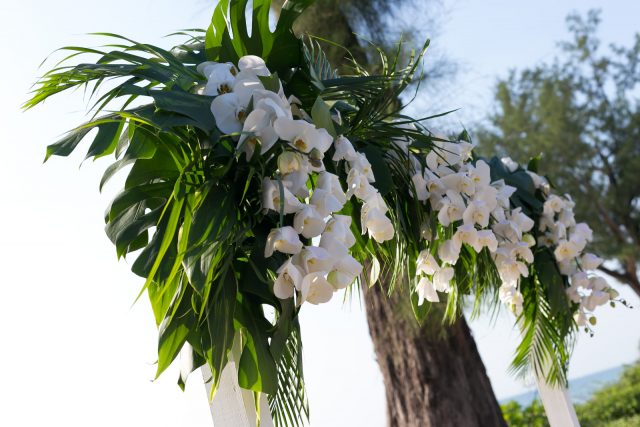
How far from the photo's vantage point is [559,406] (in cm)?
248

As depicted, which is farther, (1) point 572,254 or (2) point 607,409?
(2) point 607,409

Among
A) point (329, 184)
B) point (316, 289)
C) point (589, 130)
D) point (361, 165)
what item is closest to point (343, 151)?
point (361, 165)

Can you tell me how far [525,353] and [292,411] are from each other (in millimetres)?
1302

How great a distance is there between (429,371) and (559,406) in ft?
4.62

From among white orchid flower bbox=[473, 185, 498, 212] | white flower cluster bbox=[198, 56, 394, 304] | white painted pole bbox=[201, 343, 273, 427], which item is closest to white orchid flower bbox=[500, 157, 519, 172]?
white orchid flower bbox=[473, 185, 498, 212]

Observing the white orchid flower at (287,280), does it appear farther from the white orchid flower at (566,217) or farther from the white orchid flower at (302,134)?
the white orchid flower at (566,217)

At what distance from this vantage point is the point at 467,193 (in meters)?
1.93

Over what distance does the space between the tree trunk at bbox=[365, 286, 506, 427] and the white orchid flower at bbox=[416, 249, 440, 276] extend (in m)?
1.86

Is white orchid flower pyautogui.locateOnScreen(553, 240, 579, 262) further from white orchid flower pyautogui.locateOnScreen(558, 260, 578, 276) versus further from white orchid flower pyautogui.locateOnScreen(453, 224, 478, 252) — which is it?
white orchid flower pyautogui.locateOnScreen(453, 224, 478, 252)

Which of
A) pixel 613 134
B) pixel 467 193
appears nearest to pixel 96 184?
pixel 467 193

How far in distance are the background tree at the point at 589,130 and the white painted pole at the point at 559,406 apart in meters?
4.12

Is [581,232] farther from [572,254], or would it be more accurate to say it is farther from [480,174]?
[480,174]

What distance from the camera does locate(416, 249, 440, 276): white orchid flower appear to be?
1864mm

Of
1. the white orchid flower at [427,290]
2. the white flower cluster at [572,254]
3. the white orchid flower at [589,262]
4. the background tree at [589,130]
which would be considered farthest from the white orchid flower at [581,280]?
the background tree at [589,130]
